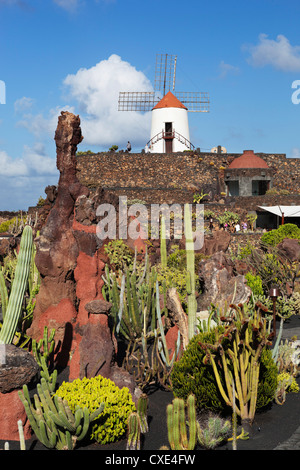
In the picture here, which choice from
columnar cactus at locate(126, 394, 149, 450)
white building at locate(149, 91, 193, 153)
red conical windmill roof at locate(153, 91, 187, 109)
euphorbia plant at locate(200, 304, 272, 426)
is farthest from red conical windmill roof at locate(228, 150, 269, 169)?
columnar cactus at locate(126, 394, 149, 450)

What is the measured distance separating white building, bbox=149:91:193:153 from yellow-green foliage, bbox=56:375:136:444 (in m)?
31.0

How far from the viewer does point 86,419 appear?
5461 millimetres

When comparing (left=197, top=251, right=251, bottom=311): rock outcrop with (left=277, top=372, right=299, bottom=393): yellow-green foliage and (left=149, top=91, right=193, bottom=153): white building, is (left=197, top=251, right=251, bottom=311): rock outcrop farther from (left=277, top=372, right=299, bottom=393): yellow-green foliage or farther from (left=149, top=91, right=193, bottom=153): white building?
(left=149, top=91, right=193, bottom=153): white building

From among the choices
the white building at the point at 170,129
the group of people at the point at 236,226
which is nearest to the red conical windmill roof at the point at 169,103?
the white building at the point at 170,129

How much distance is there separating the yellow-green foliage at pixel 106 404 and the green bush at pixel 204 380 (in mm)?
849

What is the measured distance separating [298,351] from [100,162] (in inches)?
1016

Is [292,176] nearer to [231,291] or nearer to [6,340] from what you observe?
[231,291]

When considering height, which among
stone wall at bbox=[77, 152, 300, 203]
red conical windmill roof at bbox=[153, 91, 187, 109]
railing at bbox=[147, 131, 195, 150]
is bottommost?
stone wall at bbox=[77, 152, 300, 203]

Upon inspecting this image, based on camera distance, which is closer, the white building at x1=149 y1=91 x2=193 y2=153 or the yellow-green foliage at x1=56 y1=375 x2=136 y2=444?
the yellow-green foliage at x1=56 y1=375 x2=136 y2=444

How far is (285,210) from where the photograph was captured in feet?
89.3

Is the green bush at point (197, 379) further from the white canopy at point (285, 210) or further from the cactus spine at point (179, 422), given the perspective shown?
the white canopy at point (285, 210)

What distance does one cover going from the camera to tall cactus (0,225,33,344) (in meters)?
6.68

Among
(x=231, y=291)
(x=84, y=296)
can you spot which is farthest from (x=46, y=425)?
(x=231, y=291)

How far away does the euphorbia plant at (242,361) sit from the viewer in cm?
632
